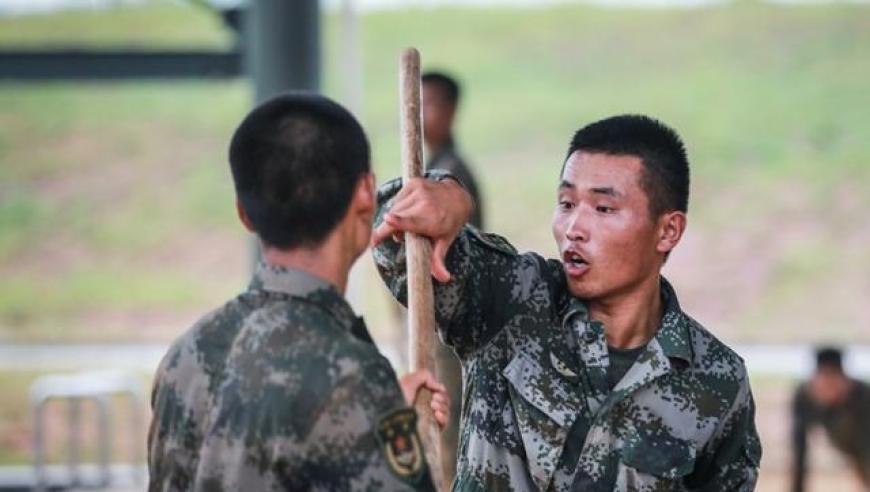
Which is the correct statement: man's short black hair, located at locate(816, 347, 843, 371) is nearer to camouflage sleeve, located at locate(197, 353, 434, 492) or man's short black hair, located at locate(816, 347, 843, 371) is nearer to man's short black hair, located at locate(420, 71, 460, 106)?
man's short black hair, located at locate(420, 71, 460, 106)

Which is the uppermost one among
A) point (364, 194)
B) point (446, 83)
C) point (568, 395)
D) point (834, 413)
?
point (446, 83)

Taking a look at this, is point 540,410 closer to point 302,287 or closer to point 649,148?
point 649,148

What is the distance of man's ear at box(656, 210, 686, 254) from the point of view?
3.29 metres

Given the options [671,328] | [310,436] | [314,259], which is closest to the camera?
[310,436]

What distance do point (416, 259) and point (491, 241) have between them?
0.30m

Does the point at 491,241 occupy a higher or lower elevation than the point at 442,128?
lower

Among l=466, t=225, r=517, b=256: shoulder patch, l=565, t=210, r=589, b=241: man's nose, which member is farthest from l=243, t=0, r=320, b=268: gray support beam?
l=565, t=210, r=589, b=241: man's nose

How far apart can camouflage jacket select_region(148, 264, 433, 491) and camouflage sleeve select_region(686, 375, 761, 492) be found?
795 millimetres

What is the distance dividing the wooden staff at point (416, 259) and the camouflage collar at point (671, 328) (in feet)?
1.15

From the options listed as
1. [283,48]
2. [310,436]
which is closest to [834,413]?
[283,48]

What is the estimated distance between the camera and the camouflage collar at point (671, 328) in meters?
3.20

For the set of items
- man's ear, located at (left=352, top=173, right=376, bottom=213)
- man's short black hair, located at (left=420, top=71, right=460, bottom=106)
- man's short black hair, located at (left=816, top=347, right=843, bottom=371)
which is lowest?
man's short black hair, located at (left=816, top=347, right=843, bottom=371)

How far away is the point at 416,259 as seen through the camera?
2994 millimetres

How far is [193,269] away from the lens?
17625 millimetres
